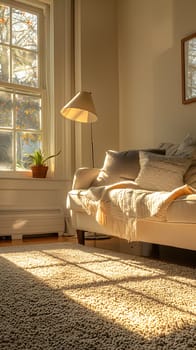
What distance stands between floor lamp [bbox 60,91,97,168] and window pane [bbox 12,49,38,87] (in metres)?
0.76

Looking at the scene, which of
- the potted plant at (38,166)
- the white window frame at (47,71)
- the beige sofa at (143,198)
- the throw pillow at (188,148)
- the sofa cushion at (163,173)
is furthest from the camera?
the white window frame at (47,71)

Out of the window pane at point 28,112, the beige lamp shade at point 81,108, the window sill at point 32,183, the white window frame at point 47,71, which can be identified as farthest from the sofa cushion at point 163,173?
the window pane at point 28,112

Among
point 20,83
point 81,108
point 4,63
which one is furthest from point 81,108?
point 4,63

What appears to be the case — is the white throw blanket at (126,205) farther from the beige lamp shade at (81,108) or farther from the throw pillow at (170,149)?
the beige lamp shade at (81,108)

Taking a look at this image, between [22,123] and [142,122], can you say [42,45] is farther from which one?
[142,122]

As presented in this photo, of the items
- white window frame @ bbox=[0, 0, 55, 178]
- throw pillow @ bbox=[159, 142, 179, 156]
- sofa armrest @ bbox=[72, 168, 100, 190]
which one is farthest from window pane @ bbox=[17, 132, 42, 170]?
throw pillow @ bbox=[159, 142, 179, 156]

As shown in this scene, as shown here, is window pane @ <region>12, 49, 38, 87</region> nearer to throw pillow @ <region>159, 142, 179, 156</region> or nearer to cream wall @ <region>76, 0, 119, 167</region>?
cream wall @ <region>76, 0, 119, 167</region>

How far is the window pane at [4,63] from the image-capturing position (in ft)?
13.1

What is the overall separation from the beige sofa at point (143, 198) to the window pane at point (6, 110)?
1.31 metres

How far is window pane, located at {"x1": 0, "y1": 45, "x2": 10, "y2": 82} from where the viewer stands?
398 cm

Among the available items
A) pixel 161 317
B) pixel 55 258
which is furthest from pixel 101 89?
pixel 161 317

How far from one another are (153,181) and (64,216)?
1.63 meters

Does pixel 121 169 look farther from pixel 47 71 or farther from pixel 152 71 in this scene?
pixel 47 71

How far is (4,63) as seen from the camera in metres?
4.00
